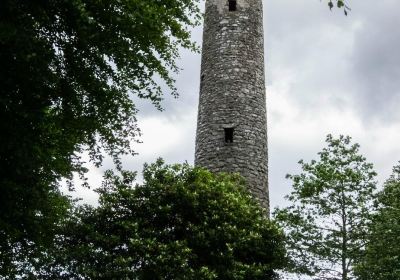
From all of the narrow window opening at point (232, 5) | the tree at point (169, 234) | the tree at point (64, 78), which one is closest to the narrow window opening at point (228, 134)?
the tree at point (169, 234)

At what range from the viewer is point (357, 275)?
532 inches

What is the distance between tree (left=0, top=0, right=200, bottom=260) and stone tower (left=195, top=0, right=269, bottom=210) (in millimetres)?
5948

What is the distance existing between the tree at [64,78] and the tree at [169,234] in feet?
6.07

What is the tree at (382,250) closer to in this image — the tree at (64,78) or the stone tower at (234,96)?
the stone tower at (234,96)

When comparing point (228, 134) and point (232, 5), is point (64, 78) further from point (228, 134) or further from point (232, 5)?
point (232, 5)

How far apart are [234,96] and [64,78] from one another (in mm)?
8534

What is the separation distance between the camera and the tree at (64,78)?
7.47 metres

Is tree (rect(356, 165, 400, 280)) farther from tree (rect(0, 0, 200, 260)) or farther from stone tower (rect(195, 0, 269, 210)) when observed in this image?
tree (rect(0, 0, 200, 260))

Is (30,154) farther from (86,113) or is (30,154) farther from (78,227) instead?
(78,227)

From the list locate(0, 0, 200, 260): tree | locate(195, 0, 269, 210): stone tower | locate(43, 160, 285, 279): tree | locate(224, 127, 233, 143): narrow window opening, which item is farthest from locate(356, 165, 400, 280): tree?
locate(0, 0, 200, 260): tree

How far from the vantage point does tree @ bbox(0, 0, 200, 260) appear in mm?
7469

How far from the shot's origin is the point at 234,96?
16391mm

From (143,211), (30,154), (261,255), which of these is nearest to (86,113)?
(30,154)

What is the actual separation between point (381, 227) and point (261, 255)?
3163 millimetres
